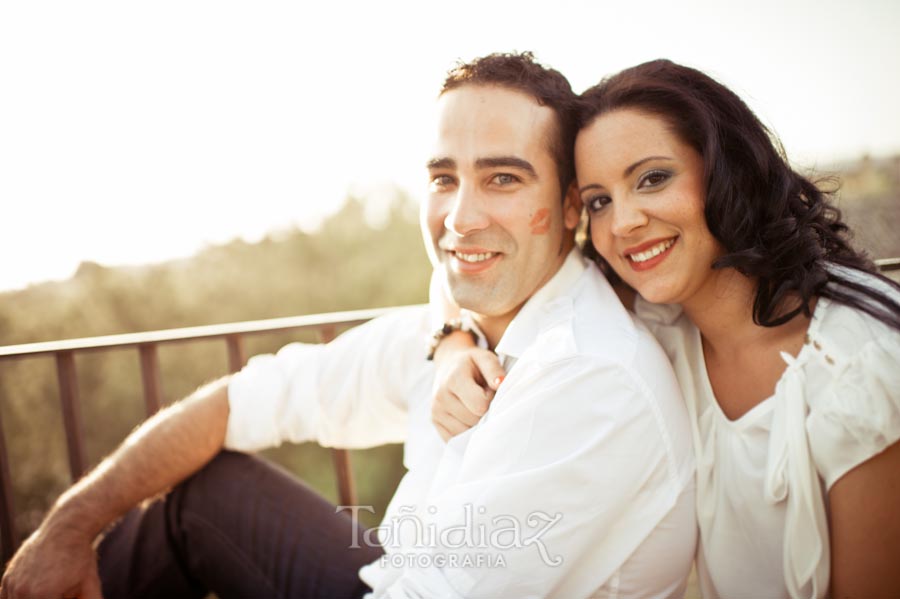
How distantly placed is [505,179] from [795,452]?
3.19 feet

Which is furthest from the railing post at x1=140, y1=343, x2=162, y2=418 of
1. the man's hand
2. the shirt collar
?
the shirt collar

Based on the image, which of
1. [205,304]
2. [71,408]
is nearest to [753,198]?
[71,408]

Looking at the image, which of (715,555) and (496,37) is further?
(496,37)

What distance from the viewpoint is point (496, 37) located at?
2.06 meters

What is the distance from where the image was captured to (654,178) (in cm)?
144

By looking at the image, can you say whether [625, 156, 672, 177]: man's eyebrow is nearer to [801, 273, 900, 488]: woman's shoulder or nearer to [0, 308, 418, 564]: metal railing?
[801, 273, 900, 488]: woman's shoulder

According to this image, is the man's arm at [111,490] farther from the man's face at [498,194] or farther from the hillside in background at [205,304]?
the hillside in background at [205,304]

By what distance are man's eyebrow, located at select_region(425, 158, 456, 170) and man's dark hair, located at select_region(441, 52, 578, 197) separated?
227 mm

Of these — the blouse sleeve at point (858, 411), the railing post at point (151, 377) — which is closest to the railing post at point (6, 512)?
the railing post at point (151, 377)

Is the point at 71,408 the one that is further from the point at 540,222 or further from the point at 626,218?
the point at 626,218

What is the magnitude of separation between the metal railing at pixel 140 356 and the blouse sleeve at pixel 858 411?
5.07 ft

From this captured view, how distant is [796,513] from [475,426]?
2.32 feet

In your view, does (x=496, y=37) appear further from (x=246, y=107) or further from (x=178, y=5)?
(x=246, y=107)

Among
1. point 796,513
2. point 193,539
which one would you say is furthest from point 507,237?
point 193,539
